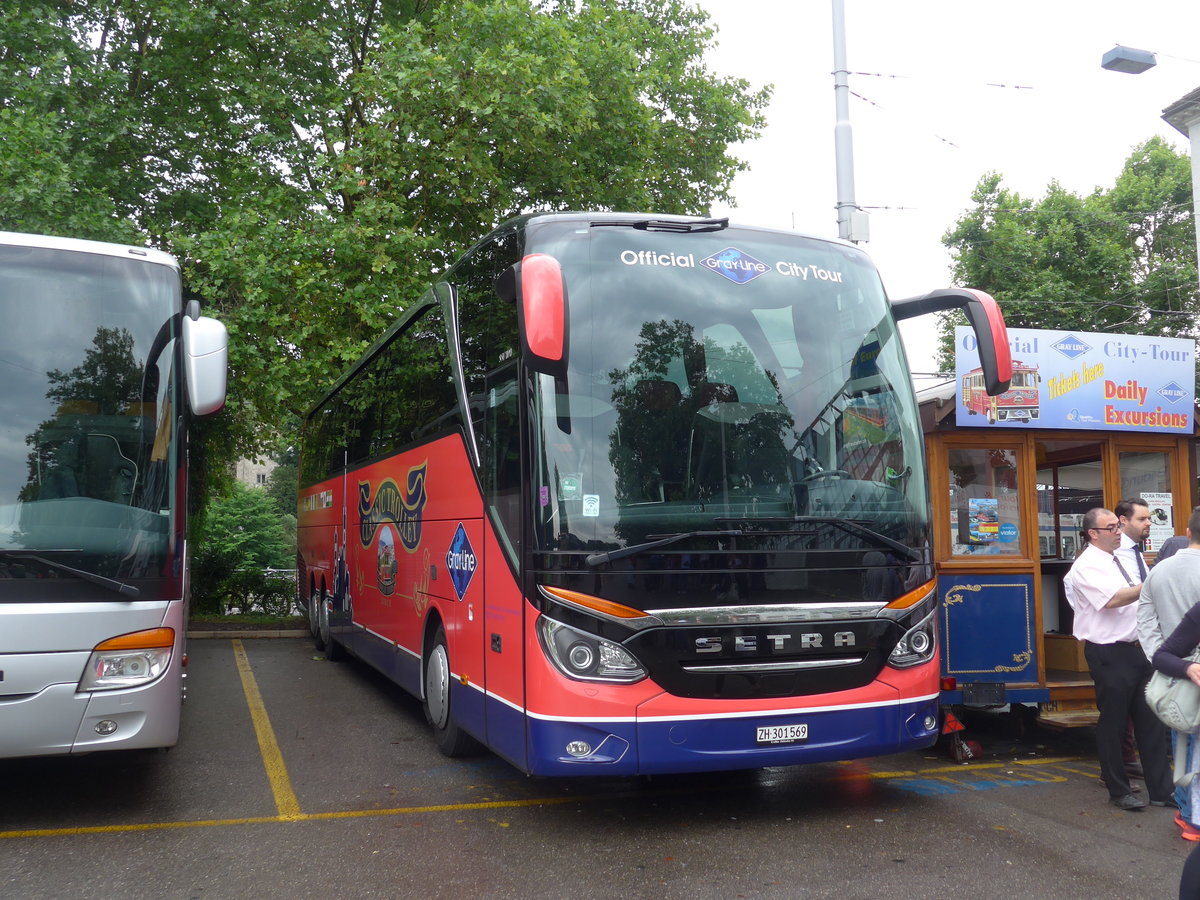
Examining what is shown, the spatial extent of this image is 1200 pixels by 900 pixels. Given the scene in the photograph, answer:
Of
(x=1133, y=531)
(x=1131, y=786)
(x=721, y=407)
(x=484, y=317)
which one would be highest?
(x=484, y=317)

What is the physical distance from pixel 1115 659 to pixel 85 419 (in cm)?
618

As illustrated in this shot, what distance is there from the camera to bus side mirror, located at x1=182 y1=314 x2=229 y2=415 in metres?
6.09

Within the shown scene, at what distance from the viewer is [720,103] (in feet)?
62.5

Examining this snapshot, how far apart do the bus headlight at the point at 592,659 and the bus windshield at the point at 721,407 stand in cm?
44

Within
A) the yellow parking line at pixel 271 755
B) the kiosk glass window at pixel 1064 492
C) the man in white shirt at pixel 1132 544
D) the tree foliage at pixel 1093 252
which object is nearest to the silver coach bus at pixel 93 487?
the yellow parking line at pixel 271 755

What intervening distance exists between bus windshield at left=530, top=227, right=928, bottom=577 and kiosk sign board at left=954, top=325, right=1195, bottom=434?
1714mm

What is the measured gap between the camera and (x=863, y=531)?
232 inches

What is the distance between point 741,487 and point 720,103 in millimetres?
14843

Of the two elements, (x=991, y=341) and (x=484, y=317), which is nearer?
(x=991, y=341)

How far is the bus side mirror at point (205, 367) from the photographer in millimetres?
6090

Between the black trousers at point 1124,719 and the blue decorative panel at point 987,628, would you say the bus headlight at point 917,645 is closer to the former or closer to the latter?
the black trousers at point 1124,719

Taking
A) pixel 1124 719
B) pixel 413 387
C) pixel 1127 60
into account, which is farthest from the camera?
pixel 1127 60

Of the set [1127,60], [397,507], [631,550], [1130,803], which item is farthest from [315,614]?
[1127,60]

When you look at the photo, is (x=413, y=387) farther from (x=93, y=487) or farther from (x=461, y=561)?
(x=93, y=487)
